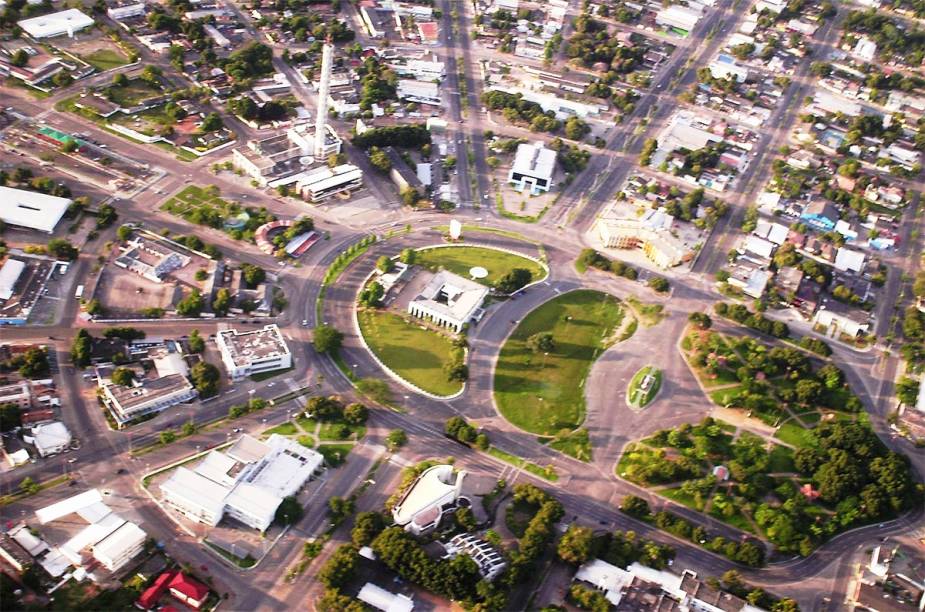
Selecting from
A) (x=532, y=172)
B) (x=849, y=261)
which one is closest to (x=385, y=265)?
(x=532, y=172)

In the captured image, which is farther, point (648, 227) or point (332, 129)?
point (332, 129)

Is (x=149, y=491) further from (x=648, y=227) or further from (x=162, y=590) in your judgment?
(x=648, y=227)

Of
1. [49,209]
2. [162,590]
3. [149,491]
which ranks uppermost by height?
[49,209]

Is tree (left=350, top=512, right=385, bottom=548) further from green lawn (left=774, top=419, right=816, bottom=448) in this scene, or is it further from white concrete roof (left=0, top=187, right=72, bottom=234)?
white concrete roof (left=0, top=187, right=72, bottom=234)

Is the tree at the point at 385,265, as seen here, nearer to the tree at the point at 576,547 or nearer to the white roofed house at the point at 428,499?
the white roofed house at the point at 428,499

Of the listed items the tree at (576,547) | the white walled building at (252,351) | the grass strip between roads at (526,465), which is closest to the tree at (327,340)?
the white walled building at (252,351)

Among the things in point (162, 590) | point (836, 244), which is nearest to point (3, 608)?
point (162, 590)
